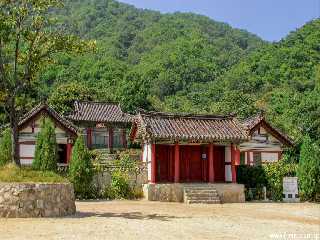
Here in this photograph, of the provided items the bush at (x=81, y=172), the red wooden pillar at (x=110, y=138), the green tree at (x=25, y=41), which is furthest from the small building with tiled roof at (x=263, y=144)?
the green tree at (x=25, y=41)

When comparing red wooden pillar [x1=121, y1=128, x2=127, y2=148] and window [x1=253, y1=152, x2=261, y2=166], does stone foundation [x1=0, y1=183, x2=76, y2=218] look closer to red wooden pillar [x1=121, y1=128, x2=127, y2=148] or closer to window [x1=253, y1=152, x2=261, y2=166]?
window [x1=253, y1=152, x2=261, y2=166]

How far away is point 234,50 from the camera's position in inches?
4614

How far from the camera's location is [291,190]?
95.7 ft

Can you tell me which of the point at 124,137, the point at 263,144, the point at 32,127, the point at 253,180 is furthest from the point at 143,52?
the point at 253,180

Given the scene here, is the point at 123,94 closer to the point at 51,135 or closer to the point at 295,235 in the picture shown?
the point at 51,135

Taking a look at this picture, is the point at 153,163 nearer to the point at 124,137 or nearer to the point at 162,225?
the point at 162,225

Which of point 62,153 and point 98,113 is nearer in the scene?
point 62,153

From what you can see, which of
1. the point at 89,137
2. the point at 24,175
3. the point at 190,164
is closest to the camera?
the point at 24,175

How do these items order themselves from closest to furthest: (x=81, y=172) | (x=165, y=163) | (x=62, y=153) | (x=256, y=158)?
(x=81, y=172)
(x=165, y=163)
(x=256, y=158)
(x=62, y=153)

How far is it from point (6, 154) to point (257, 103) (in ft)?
171

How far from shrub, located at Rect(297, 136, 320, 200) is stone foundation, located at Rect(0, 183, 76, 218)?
1606 centimetres

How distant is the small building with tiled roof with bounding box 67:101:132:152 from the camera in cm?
5509

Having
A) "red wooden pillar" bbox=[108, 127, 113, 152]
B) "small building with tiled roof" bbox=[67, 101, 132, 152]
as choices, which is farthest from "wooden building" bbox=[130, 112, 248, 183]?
"red wooden pillar" bbox=[108, 127, 113, 152]

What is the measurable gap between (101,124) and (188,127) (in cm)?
2703
